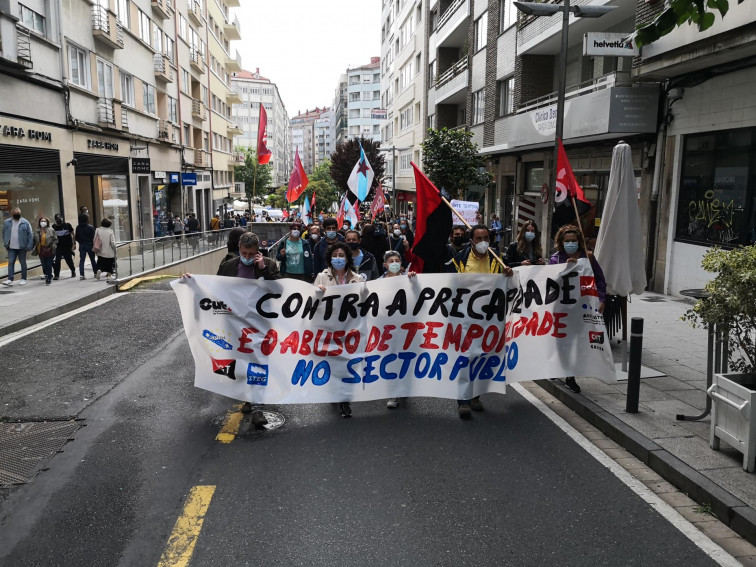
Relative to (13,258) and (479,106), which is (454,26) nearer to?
(479,106)

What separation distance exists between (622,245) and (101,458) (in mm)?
6153

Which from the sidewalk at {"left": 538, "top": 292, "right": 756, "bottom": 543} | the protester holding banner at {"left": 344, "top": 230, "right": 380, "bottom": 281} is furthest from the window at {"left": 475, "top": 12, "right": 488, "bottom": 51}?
the protester holding banner at {"left": 344, "top": 230, "right": 380, "bottom": 281}

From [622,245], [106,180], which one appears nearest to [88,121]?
[106,180]

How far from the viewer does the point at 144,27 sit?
3038 cm

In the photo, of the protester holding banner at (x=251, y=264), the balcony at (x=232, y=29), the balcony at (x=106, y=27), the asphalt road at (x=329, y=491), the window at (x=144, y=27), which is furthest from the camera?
the balcony at (x=232, y=29)

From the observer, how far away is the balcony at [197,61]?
41.7 m

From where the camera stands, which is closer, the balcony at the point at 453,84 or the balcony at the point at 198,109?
the balcony at the point at 453,84

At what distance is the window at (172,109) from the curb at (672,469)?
1349 inches

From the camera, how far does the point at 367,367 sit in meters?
6.12

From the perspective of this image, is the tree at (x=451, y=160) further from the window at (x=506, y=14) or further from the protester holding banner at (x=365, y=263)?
the protester holding banner at (x=365, y=263)

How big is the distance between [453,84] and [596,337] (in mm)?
27921

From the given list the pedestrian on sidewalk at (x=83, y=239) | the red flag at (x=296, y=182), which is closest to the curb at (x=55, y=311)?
the pedestrian on sidewalk at (x=83, y=239)

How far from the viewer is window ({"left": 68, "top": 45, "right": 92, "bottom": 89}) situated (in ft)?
71.5

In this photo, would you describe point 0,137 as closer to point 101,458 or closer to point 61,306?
point 61,306
